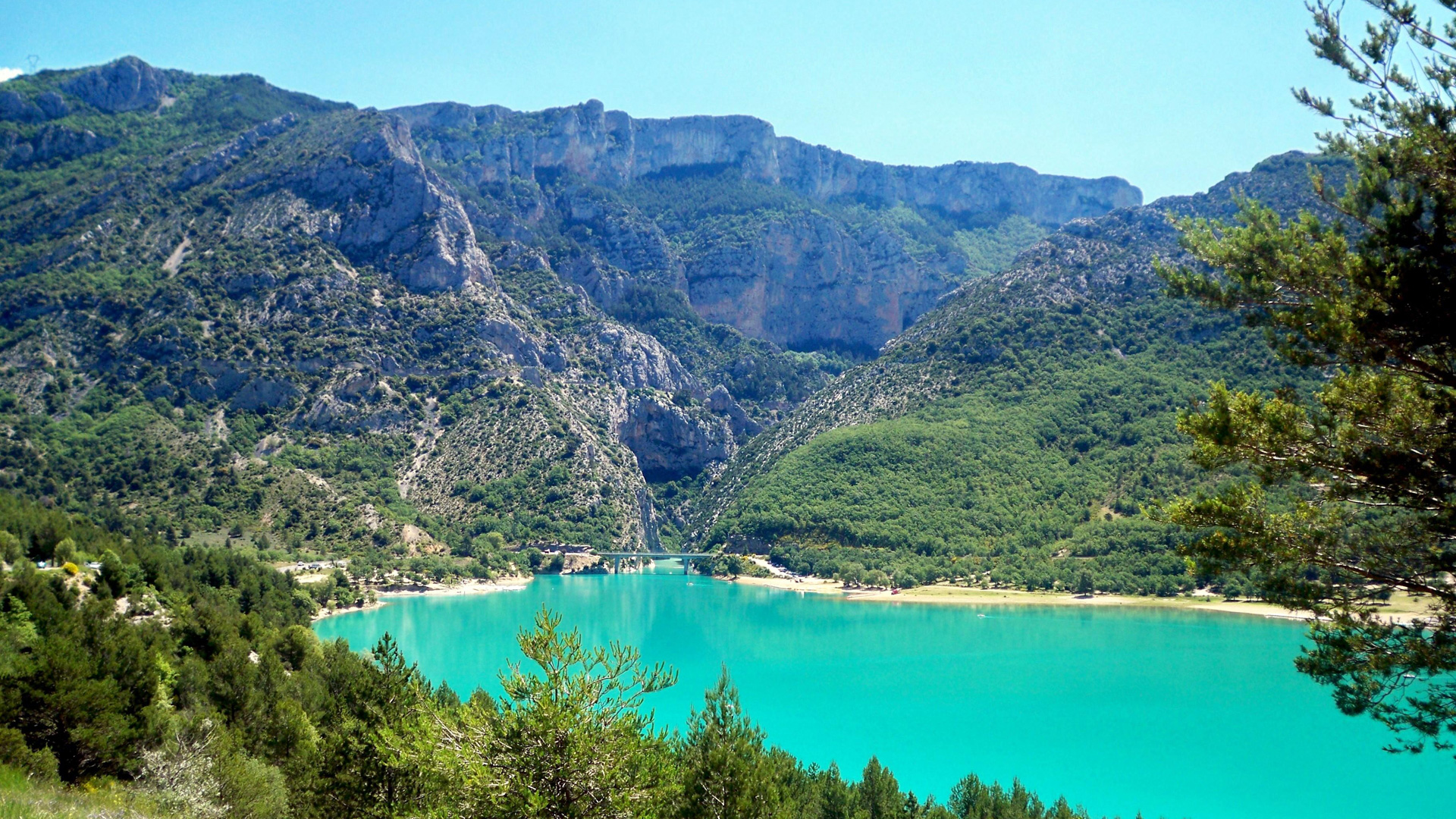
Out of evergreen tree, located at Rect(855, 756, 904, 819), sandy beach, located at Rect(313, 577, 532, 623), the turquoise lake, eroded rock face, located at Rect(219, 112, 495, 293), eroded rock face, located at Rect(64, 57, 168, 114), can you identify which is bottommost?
sandy beach, located at Rect(313, 577, 532, 623)

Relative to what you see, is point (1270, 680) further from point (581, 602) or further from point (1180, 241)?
point (581, 602)

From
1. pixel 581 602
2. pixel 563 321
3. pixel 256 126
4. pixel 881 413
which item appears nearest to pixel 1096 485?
pixel 881 413

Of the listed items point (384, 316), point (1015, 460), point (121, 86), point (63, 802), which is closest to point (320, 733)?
point (63, 802)

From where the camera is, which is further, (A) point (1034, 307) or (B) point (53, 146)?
(B) point (53, 146)

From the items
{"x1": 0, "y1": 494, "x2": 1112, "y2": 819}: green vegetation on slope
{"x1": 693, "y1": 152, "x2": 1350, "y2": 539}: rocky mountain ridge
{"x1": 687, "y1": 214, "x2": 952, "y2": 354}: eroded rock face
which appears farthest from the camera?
{"x1": 687, "y1": 214, "x2": 952, "y2": 354}: eroded rock face

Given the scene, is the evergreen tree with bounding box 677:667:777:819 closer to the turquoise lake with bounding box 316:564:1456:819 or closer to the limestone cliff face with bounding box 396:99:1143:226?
the turquoise lake with bounding box 316:564:1456:819

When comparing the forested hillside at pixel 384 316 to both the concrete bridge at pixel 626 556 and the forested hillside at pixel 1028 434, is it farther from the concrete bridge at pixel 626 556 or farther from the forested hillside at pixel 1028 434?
the forested hillside at pixel 1028 434

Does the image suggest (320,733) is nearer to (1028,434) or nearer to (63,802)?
(63,802)

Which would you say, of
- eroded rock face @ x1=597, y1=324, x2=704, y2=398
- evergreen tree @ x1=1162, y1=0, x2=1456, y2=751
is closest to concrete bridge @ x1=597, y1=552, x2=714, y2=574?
eroded rock face @ x1=597, y1=324, x2=704, y2=398
